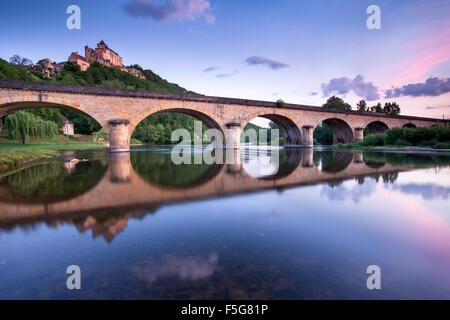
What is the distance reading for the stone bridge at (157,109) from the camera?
1719cm

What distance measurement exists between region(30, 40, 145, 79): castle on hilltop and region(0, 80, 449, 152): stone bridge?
84.5 meters

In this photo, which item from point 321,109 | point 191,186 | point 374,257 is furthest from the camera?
point 321,109

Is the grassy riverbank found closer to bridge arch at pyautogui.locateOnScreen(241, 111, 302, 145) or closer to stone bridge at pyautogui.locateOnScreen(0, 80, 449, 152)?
stone bridge at pyautogui.locateOnScreen(0, 80, 449, 152)

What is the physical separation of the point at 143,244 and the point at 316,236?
225 cm

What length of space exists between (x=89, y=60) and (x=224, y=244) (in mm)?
126089

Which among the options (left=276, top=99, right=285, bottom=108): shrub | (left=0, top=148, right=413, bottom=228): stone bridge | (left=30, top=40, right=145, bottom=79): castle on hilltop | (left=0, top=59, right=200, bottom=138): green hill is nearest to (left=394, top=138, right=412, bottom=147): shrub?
(left=276, top=99, right=285, bottom=108): shrub

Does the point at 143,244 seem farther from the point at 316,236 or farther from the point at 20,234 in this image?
the point at 316,236

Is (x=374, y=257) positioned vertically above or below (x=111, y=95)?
below

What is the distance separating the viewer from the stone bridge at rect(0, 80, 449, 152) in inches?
677

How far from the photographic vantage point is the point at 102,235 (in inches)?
123

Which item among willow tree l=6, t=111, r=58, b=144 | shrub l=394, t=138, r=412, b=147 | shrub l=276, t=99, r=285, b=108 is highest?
shrub l=276, t=99, r=285, b=108

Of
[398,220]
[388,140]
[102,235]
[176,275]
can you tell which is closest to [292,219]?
[398,220]

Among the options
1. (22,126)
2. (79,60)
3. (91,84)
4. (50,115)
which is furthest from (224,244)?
(79,60)

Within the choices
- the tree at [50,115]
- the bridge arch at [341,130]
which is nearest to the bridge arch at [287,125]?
the bridge arch at [341,130]
